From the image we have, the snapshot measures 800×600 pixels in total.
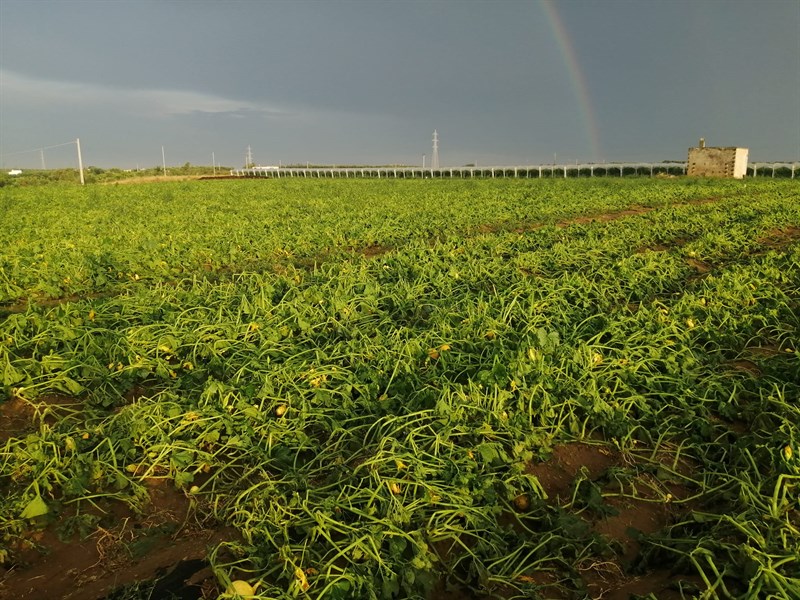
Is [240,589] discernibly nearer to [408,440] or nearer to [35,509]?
[408,440]

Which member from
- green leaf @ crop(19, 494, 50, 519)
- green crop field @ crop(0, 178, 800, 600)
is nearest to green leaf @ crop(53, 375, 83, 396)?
green crop field @ crop(0, 178, 800, 600)

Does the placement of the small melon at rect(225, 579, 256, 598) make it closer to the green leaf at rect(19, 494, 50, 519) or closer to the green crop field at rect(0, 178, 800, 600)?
the green crop field at rect(0, 178, 800, 600)

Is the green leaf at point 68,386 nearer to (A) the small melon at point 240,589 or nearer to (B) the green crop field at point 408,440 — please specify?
(B) the green crop field at point 408,440

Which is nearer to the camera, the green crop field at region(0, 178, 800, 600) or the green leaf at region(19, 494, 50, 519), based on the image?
the green crop field at region(0, 178, 800, 600)

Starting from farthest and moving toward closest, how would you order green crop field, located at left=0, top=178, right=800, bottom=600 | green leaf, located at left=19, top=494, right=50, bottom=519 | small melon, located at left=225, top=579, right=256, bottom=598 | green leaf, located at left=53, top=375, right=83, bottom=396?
green leaf, located at left=53, top=375, right=83, bottom=396 < green leaf, located at left=19, top=494, right=50, bottom=519 < green crop field, located at left=0, top=178, right=800, bottom=600 < small melon, located at left=225, top=579, right=256, bottom=598

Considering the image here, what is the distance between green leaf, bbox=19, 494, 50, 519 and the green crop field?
1 cm

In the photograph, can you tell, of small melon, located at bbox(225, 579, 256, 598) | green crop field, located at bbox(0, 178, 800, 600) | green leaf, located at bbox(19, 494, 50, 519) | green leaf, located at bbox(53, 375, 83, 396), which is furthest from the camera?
green leaf, located at bbox(53, 375, 83, 396)

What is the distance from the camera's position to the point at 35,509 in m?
3.17

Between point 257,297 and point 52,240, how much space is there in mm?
8548

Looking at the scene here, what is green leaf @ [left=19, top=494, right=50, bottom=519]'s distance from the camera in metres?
3.13

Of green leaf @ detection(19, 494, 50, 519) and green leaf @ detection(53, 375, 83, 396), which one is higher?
green leaf @ detection(53, 375, 83, 396)

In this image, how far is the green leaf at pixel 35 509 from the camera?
313 centimetres

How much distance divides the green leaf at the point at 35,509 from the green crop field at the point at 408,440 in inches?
0.4

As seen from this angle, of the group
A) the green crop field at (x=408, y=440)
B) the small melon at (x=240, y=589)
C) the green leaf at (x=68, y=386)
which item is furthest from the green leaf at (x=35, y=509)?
the green leaf at (x=68, y=386)
